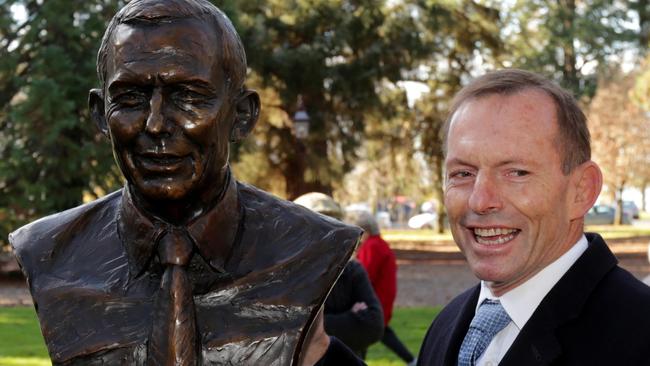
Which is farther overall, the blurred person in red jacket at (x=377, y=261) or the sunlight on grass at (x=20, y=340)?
the sunlight on grass at (x=20, y=340)

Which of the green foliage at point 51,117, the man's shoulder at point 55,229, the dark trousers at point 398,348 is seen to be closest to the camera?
the man's shoulder at point 55,229

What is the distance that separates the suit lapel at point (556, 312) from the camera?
2.51 metres

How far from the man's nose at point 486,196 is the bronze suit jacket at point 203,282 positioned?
386 mm

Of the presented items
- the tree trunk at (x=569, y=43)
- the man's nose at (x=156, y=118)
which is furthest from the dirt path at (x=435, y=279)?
the man's nose at (x=156, y=118)

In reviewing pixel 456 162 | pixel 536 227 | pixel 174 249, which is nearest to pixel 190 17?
pixel 174 249

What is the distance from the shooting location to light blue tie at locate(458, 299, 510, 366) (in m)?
2.71

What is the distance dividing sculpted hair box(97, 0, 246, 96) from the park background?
275 inches

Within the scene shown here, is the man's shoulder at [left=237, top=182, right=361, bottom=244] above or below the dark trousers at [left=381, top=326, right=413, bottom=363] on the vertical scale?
above

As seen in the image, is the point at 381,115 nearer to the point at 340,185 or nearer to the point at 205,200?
the point at 340,185

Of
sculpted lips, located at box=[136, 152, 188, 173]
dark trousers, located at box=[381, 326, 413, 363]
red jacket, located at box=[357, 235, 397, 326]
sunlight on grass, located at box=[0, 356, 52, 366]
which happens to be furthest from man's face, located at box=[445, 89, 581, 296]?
sunlight on grass, located at box=[0, 356, 52, 366]

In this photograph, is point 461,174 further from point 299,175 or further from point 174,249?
point 299,175

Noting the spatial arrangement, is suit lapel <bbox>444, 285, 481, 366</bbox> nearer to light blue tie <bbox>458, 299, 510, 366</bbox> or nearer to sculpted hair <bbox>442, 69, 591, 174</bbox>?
light blue tie <bbox>458, 299, 510, 366</bbox>

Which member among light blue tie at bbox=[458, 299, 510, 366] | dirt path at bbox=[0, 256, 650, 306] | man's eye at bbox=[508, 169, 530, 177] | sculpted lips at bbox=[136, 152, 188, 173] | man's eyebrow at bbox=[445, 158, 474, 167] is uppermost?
man's eye at bbox=[508, 169, 530, 177]

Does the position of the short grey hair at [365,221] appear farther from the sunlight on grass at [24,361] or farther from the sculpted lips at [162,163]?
the sculpted lips at [162,163]
